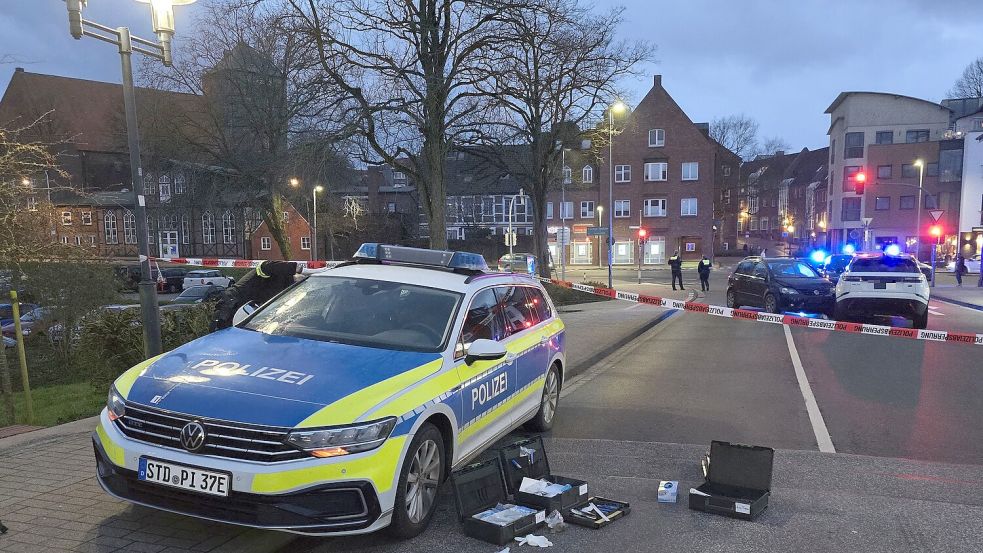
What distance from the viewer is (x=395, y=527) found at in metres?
3.70

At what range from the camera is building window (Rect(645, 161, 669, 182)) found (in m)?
56.5

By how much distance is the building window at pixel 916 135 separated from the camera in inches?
2388

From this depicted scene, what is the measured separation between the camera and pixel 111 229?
199 ft

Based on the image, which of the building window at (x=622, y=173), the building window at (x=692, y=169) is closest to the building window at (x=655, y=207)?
the building window at (x=622, y=173)

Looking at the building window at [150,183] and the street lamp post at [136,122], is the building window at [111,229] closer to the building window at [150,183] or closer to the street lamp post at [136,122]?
the building window at [150,183]

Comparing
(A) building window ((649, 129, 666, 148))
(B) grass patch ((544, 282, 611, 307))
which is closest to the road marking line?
(B) grass patch ((544, 282, 611, 307))

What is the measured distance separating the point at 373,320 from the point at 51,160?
20.9ft

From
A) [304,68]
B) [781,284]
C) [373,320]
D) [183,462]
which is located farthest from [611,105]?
[183,462]

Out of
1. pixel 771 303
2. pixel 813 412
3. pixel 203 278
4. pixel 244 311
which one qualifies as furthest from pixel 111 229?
pixel 813 412

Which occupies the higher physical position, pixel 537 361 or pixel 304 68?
pixel 304 68

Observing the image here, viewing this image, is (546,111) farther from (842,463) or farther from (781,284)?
(842,463)

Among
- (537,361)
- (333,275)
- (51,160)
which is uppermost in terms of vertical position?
(51,160)

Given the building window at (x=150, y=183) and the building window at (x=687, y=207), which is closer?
the building window at (x=150, y=183)

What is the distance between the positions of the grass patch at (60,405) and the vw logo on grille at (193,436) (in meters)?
4.20
